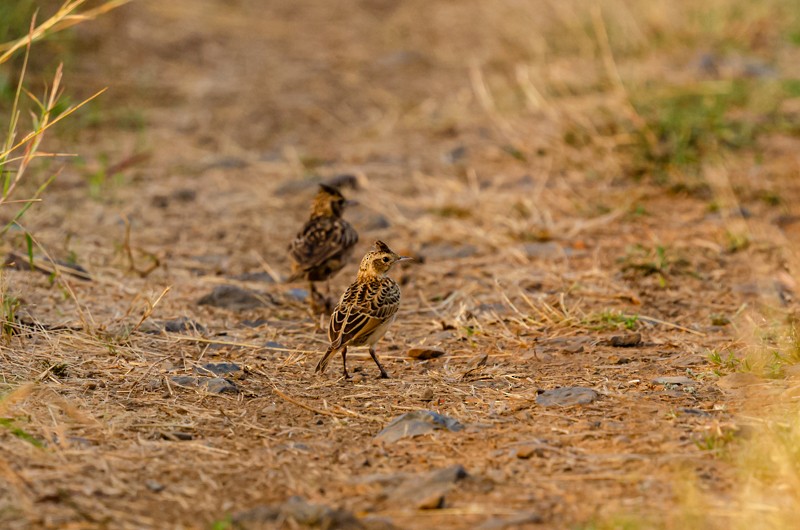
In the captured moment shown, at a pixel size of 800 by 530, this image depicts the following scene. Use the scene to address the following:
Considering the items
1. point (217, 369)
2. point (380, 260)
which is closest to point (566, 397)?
point (380, 260)

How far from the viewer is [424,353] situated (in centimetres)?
694

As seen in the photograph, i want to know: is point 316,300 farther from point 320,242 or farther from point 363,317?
point 363,317

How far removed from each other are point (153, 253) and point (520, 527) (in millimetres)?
5417

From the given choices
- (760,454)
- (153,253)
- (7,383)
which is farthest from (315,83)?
(760,454)

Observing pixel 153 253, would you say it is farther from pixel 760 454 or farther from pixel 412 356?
pixel 760 454

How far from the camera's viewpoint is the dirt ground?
4.86 m

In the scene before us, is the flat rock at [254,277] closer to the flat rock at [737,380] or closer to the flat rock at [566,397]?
the flat rock at [566,397]

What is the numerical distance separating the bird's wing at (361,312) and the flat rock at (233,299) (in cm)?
131

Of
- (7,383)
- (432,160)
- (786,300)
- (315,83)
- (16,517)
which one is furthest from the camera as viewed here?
(315,83)

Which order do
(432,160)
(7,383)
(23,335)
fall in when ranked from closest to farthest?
(7,383), (23,335), (432,160)

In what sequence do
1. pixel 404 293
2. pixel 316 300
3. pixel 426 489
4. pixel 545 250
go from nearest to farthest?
pixel 426 489 < pixel 316 300 < pixel 404 293 < pixel 545 250

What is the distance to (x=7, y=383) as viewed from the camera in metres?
5.80

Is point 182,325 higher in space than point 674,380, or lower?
lower

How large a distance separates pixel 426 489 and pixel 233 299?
3630 millimetres
